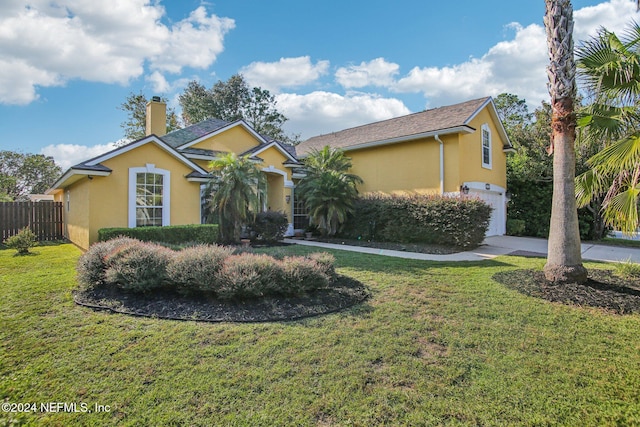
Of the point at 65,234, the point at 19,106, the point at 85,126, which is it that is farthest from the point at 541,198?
the point at 19,106

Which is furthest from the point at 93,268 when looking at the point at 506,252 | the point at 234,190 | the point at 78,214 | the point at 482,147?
the point at 482,147

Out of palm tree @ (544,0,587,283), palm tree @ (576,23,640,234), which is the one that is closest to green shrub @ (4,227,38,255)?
palm tree @ (544,0,587,283)

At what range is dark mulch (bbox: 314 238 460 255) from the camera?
11.4m

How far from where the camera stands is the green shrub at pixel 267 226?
533 inches

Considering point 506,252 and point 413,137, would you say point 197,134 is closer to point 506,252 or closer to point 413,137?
point 413,137

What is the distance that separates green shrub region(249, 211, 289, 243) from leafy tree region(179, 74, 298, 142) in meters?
24.5

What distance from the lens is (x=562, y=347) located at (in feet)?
12.6

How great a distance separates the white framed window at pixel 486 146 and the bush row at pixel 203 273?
13277mm

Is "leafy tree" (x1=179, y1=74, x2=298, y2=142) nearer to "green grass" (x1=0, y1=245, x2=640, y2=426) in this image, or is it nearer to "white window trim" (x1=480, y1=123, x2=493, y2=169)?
"white window trim" (x1=480, y1=123, x2=493, y2=169)

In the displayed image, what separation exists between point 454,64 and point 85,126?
2246 cm

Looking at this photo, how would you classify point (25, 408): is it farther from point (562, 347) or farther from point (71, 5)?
point (71, 5)

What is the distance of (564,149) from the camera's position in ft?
21.1

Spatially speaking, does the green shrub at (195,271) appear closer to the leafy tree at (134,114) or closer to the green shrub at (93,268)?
the green shrub at (93,268)

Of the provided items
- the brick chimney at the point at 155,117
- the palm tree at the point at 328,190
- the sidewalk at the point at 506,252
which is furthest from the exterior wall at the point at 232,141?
the sidewalk at the point at 506,252
